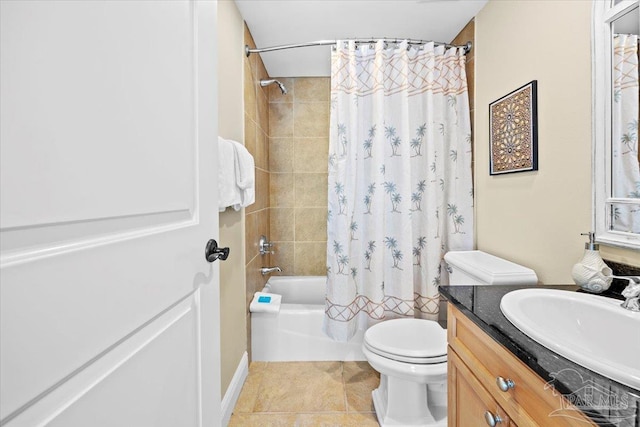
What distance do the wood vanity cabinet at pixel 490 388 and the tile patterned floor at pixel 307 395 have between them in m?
0.78

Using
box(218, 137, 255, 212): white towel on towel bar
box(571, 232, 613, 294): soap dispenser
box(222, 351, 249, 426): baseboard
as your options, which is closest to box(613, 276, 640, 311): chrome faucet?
box(571, 232, 613, 294): soap dispenser

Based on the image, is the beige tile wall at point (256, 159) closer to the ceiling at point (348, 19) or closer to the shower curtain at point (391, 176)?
the ceiling at point (348, 19)

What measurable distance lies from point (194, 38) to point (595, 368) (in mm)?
1152

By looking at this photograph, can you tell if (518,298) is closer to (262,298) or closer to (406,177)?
(406,177)

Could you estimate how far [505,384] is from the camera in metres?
0.77

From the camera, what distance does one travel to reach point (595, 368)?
606 mm

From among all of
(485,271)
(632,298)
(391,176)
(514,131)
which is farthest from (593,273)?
(391,176)

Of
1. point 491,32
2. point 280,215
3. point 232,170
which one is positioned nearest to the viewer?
point 232,170

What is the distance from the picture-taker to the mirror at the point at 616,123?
1.01m

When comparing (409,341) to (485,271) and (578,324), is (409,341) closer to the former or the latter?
(485,271)

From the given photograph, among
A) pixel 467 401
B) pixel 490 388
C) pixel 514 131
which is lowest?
pixel 467 401

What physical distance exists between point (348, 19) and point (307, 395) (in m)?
2.35

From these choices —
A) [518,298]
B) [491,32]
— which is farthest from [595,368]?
[491,32]

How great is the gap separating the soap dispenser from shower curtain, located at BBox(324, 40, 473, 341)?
3.03 feet
